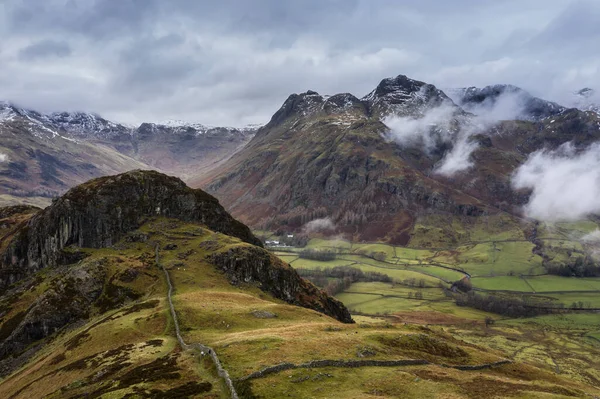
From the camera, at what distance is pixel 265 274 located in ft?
426

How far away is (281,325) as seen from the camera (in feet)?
274

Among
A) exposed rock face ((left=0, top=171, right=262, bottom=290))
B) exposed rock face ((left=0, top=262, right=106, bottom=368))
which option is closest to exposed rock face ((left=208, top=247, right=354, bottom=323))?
exposed rock face ((left=0, top=262, right=106, bottom=368))

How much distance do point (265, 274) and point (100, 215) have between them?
60.8 m

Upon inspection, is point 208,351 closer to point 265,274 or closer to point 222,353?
point 222,353

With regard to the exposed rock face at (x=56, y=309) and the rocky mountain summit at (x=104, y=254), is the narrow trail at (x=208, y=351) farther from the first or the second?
the rocky mountain summit at (x=104, y=254)

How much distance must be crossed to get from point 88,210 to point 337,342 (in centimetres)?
10754

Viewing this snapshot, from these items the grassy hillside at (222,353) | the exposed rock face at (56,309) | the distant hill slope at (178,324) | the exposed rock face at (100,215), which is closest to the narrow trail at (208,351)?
the distant hill slope at (178,324)

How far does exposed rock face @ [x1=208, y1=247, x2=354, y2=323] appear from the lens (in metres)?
126

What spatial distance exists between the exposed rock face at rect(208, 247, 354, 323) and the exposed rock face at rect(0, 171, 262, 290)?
119 feet

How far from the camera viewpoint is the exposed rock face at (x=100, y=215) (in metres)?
134

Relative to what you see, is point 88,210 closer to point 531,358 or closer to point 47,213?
point 47,213

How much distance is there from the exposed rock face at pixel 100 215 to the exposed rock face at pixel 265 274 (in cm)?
3635

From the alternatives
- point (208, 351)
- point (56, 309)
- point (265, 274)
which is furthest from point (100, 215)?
point (208, 351)

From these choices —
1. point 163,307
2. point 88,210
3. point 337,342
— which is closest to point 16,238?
point 88,210
